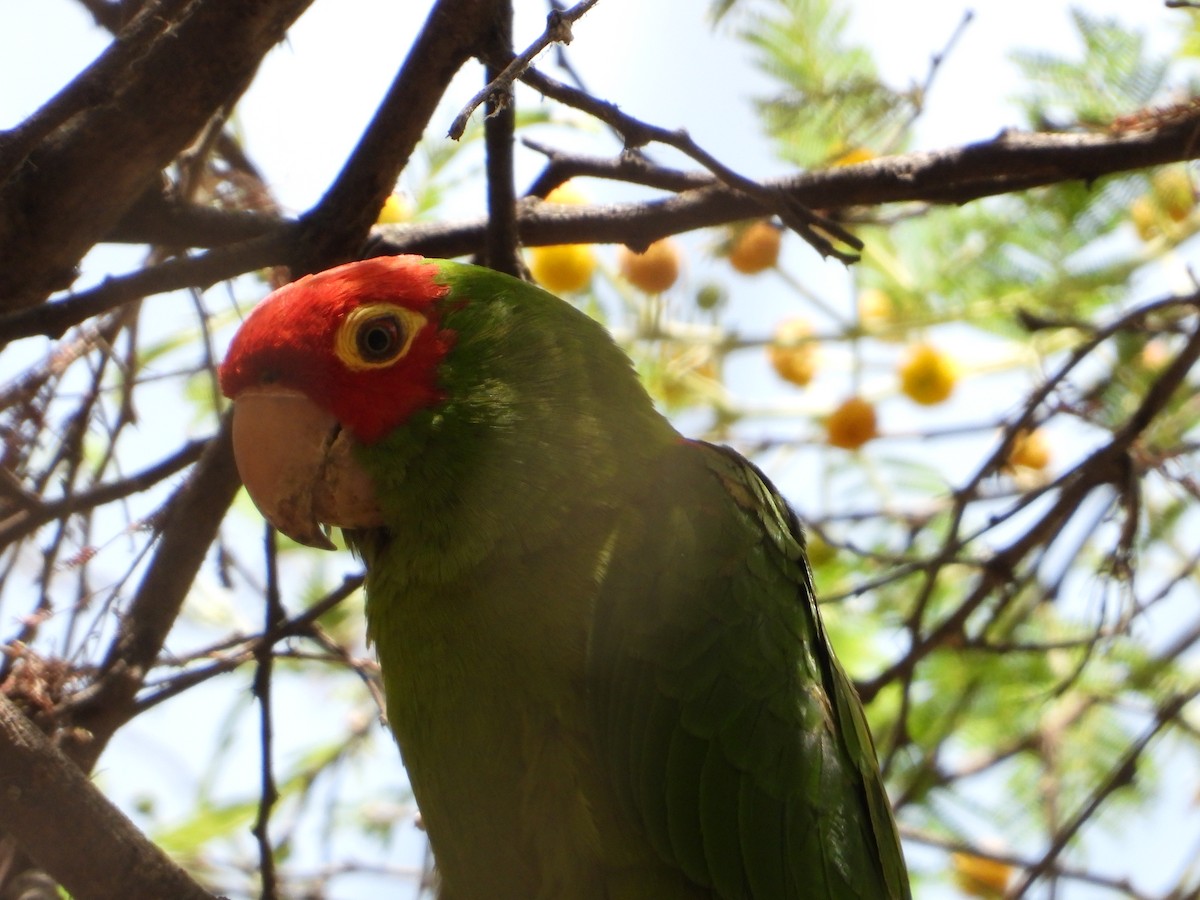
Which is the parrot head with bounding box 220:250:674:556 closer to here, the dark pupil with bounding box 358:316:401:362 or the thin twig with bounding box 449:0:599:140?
the dark pupil with bounding box 358:316:401:362

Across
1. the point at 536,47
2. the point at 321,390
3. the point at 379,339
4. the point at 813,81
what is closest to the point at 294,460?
the point at 321,390

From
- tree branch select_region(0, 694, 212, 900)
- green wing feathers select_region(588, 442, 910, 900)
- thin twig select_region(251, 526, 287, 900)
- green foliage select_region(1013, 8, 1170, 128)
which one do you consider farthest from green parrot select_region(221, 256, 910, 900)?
green foliage select_region(1013, 8, 1170, 128)

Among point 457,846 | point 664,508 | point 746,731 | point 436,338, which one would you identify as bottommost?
point 457,846

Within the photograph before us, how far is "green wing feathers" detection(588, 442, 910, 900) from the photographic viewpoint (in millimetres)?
1948

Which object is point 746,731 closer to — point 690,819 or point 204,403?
point 690,819

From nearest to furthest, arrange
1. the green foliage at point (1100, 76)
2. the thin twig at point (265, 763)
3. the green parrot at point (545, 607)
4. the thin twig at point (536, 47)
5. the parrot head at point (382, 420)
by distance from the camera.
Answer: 1. the thin twig at point (536, 47)
2. the green parrot at point (545, 607)
3. the parrot head at point (382, 420)
4. the thin twig at point (265, 763)
5. the green foliage at point (1100, 76)

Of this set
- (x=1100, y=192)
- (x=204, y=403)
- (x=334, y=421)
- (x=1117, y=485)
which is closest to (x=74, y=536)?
(x=334, y=421)

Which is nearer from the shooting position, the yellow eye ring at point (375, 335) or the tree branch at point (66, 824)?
the tree branch at point (66, 824)

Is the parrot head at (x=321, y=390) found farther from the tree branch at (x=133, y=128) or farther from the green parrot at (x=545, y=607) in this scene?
the tree branch at (x=133, y=128)

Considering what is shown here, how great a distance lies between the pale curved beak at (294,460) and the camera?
2059 millimetres

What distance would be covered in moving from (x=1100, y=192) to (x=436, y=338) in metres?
1.82

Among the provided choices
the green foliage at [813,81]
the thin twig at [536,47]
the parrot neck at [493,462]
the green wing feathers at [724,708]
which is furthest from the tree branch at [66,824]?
the green foliage at [813,81]

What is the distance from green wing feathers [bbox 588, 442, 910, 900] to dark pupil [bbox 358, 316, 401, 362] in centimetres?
51

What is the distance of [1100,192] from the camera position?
3.00 meters
